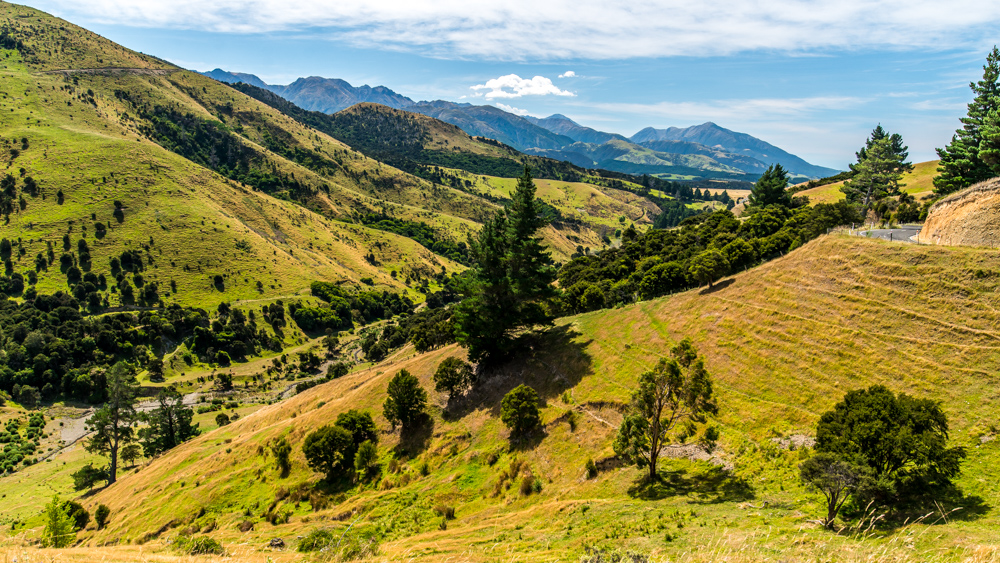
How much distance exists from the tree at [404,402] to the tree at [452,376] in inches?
101

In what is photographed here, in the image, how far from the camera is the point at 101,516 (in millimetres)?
53719

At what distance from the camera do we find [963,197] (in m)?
40.7

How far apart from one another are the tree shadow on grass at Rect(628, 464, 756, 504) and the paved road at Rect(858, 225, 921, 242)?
105 feet

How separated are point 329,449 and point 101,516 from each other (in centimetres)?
3469

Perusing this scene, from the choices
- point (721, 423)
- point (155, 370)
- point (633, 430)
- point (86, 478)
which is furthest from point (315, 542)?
point (155, 370)

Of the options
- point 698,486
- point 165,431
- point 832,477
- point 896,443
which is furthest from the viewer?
point 165,431

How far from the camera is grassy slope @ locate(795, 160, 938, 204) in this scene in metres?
103

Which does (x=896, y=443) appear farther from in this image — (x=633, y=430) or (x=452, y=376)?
(x=452, y=376)

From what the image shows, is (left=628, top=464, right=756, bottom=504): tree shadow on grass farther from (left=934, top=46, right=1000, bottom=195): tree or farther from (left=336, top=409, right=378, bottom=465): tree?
(left=934, top=46, right=1000, bottom=195): tree

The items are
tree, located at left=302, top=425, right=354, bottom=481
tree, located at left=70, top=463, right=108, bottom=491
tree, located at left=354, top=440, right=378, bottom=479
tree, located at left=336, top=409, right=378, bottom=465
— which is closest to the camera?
tree, located at left=354, top=440, right=378, bottom=479

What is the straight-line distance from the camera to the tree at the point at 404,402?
4841cm

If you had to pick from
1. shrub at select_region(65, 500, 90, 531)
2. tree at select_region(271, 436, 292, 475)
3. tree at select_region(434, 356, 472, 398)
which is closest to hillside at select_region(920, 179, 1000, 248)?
tree at select_region(434, 356, 472, 398)

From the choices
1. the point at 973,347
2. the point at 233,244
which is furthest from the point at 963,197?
the point at 233,244

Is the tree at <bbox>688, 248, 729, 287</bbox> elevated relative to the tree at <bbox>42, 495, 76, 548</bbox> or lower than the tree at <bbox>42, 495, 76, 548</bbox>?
elevated
